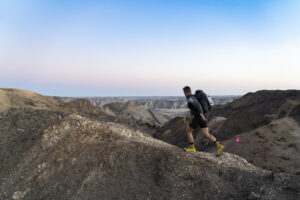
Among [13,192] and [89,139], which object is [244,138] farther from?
[13,192]

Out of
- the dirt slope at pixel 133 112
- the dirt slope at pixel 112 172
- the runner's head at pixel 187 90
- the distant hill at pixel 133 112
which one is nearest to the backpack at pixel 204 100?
the runner's head at pixel 187 90

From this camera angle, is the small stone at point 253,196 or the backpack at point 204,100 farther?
the backpack at point 204,100

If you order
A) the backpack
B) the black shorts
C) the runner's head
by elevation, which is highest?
the runner's head

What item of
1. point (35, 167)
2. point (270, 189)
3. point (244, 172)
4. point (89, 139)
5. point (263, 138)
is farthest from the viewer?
point (263, 138)

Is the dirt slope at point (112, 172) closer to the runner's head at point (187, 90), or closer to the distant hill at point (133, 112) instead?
the runner's head at point (187, 90)

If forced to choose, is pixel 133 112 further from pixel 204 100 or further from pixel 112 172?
pixel 112 172

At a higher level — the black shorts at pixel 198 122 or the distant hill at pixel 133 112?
the black shorts at pixel 198 122

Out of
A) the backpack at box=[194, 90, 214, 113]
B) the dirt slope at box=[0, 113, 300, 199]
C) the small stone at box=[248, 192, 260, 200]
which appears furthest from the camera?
the backpack at box=[194, 90, 214, 113]

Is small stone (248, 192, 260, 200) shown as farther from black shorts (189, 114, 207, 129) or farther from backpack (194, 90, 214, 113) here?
backpack (194, 90, 214, 113)

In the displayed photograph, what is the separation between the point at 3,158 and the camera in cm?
577

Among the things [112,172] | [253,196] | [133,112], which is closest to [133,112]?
[133,112]

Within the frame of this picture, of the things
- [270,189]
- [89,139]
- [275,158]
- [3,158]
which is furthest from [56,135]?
[275,158]

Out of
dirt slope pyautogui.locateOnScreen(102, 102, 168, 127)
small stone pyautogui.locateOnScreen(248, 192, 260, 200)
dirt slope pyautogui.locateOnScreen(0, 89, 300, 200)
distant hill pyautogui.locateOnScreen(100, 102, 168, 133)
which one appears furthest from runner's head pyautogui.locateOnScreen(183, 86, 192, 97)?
dirt slope pyautogui.locateOnScreen(102, 102, 168, 127)

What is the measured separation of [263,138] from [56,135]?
849 cm
